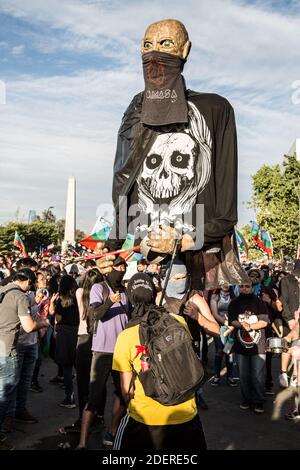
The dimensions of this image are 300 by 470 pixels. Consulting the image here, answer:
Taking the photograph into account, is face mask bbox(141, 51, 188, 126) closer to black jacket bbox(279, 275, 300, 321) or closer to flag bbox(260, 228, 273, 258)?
black jacket bbox(279, 275, 300, 321)

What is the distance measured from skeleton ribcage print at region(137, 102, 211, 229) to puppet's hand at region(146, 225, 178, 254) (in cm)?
16

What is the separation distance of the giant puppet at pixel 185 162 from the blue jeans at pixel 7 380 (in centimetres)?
445

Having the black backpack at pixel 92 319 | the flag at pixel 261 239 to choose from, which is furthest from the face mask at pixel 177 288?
the flag at pixel 261 239

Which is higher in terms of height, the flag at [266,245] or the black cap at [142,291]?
the flag at [266,245]

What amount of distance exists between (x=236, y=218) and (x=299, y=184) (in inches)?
1271

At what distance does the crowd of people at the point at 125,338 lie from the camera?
10.6ft

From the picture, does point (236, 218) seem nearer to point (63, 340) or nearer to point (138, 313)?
point (138, 313)

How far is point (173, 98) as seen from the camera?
2.48 m

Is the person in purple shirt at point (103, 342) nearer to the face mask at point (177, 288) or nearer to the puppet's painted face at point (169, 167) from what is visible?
the face mask at point (177, 288)

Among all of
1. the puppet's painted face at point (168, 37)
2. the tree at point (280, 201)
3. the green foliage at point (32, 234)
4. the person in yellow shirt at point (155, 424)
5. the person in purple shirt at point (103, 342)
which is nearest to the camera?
the puppet's painted face at point (168, 37)

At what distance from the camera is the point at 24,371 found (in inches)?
305

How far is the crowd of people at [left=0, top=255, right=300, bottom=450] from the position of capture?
10.6 ft
